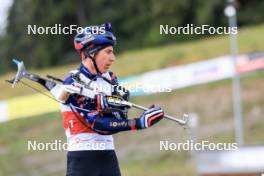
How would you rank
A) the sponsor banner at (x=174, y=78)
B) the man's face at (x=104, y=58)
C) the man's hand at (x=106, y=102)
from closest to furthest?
1. the man's hand at (x=106, y=102)
2. the man's face at (x=104, y=58)
3. the sponsor banner at (x=174, y=78)

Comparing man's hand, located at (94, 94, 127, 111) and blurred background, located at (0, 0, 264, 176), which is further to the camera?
blurred background, located at (0, 0, 264, 176)

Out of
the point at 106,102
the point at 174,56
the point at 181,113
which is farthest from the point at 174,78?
the point at 106,102

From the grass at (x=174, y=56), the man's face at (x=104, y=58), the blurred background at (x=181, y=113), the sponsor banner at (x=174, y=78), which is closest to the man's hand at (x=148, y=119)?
the man's face at (x=104, y=58)

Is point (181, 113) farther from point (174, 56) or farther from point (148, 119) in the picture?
point (148, 119)

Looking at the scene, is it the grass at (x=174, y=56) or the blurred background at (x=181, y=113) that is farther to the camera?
the grass at (x=174, y=56)

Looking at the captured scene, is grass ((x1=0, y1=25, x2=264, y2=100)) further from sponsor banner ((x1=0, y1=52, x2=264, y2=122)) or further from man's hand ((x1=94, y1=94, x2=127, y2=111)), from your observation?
man's hand ((x1=94, y1=94, x2=127, y2=111))

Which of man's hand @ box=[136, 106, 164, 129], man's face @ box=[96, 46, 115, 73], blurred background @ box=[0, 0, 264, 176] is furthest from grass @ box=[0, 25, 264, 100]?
man's hand @ box=[136, 106, 164, 129]

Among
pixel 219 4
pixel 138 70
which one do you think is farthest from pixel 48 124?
pixel 219 4

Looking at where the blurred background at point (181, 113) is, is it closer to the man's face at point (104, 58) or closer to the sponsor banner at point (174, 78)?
the sponsor banner at point (174, 78)

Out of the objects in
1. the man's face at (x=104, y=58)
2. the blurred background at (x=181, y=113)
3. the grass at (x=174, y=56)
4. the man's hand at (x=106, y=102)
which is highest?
the grass at (x=174, y=56)

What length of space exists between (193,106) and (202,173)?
13.6 meters

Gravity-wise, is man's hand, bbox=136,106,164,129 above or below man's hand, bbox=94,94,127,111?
below

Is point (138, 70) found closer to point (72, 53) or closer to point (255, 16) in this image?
point (255, 16)

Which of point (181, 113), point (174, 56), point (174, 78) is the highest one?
point (174, 56)
